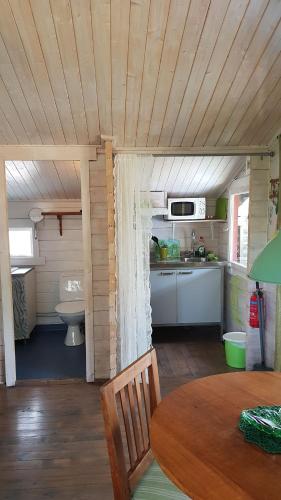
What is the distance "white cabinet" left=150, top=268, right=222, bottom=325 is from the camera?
3.66m

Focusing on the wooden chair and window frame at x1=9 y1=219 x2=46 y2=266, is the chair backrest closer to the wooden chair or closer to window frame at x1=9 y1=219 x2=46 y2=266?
the wooden chair

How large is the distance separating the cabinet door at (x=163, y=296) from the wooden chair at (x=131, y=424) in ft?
7.26

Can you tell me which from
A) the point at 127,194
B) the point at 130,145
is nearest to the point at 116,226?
the point at 127,194

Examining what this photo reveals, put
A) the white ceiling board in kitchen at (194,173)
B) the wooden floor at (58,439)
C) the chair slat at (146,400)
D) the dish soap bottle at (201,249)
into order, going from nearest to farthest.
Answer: the chair slat at (146,400), the wooden floor at (58,439), the white ceiling board in kitchen at (194,173), the dish soap bottle at (201,249)

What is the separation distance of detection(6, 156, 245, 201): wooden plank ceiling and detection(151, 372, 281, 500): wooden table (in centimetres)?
219

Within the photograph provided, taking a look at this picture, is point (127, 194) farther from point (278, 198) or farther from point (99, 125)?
point (278, 198)

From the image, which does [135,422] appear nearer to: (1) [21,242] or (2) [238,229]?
(2) [238,229]

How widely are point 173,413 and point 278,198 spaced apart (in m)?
1.92

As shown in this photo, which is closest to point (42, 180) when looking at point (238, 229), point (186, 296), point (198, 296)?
point (186, 296)

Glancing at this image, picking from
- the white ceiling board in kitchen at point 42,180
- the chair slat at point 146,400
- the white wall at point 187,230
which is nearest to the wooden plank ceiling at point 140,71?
the white ceiling board in kitchen at point 42,180

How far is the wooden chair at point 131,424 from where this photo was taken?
3.62ft

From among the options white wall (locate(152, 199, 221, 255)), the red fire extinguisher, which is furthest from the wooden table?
white wall (locate(152, 199, 221, 255))

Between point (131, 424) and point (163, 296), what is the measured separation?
2407mm

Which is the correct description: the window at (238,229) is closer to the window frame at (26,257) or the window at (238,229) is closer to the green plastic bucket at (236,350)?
the green plastic bucket at (236,350)
